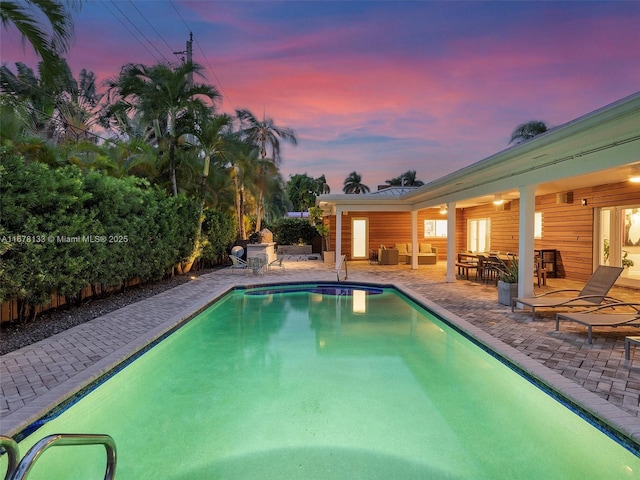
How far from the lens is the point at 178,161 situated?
557 inches

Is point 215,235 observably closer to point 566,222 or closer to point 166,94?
point 166,94

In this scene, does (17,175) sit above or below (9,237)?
above

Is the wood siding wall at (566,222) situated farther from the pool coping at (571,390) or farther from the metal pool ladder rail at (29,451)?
the metal pool ladder rail at (29,451)

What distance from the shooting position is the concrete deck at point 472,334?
3.59 metres

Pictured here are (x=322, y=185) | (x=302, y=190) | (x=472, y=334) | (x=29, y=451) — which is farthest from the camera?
(x=322, y=185)

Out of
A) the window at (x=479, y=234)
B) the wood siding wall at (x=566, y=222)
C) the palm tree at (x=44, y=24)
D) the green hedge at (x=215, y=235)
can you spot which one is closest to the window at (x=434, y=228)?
the wood siding wall at (x=566, y=222)

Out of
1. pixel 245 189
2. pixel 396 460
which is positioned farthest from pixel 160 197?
pixel 245 189

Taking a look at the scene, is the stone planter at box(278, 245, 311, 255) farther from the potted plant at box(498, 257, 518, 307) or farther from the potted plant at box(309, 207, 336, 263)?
the potted plant at box(498, 257, 518, 307)

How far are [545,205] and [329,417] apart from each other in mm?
12193

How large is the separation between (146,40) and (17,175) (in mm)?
14373

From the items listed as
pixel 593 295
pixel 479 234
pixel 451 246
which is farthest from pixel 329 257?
pixel 593 295

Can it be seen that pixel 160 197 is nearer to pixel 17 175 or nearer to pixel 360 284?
pixel 17 175

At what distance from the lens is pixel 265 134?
27688 mm

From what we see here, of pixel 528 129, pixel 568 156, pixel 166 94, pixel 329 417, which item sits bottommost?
pixel 329 417
